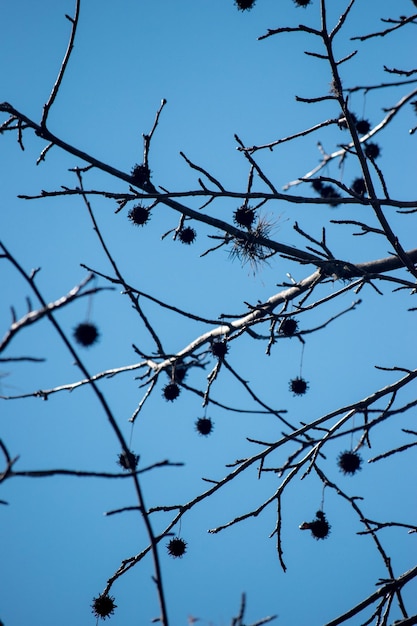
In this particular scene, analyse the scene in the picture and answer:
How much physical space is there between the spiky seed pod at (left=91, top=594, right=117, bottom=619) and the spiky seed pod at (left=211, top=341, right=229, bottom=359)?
1662 mm

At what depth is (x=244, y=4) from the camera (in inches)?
171

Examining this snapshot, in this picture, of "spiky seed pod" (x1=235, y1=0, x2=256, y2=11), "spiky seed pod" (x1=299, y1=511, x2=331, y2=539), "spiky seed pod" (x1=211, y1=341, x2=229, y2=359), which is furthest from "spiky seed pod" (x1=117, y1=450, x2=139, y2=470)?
"spiky seed pod" (x1=235, y1=0, x2=256, y2=11)

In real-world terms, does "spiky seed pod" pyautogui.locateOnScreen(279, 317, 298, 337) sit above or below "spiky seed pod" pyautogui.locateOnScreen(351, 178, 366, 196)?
below

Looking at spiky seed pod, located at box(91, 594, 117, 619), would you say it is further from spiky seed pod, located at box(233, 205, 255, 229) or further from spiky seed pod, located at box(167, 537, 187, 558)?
spiky seed pod, located at box(233, 205, 255, 229)

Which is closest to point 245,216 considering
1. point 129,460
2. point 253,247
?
point 253,247

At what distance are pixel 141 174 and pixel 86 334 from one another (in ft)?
4.54

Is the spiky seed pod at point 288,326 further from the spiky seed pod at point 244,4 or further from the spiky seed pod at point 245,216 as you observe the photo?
the spiky seed pod at point 244,4

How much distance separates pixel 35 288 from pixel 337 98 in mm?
2172

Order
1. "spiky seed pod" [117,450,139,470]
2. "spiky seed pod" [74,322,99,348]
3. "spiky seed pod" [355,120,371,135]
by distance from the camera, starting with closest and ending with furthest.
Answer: "spiky seed pod" [117,450,139,470] → "spiky seed pod" [74,322,99,348] → "spiky seed pod" [355,120,371,135]

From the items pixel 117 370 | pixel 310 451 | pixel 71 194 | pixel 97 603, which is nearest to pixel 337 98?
pixel 71 194

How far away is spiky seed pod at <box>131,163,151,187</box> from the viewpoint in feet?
12.1

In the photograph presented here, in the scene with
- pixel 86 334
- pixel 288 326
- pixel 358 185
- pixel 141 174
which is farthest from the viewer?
pixel 358 185

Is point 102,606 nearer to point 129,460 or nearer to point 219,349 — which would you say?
point 219,349

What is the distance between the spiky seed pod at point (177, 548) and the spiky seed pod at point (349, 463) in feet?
3.90
